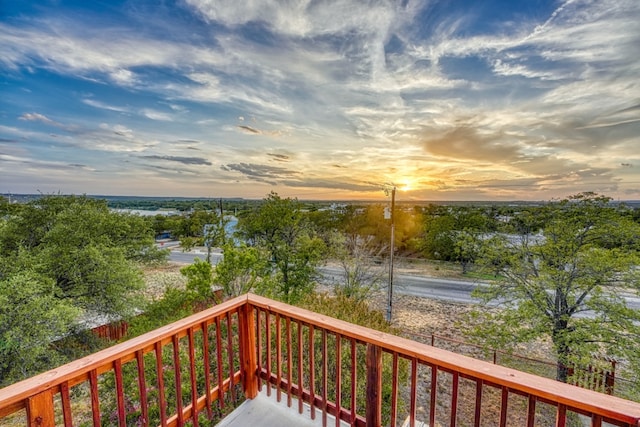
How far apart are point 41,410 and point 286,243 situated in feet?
32.9

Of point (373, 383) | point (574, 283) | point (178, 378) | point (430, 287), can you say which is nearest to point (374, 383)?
point (373, 383)

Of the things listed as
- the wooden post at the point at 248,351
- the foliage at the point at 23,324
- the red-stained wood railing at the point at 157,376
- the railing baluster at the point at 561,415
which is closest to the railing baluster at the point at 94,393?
the red-stained wood railing at the point at 157,376

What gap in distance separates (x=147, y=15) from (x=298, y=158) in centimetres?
619

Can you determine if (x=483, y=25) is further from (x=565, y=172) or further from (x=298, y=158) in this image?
(x=565, y=172)

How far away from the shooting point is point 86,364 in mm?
1285

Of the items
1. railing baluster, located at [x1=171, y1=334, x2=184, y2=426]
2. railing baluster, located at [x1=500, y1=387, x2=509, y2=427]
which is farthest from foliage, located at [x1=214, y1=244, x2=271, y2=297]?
railing baluster, located at [x1=500, y1=387, x2=509, y2=427]


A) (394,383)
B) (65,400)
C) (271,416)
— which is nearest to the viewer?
(65,400)

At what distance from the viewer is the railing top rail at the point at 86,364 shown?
3.55 ft

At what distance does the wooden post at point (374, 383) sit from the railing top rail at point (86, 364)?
1.01m

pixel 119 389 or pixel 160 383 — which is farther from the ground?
pixel 119 389

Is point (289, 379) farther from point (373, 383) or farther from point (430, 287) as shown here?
point (430, 287)

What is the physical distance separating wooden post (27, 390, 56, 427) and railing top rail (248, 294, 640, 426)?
46.9 inches

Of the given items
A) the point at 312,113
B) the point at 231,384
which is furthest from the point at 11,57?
the point at 231,384

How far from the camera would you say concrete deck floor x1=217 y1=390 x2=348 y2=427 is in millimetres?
1938
